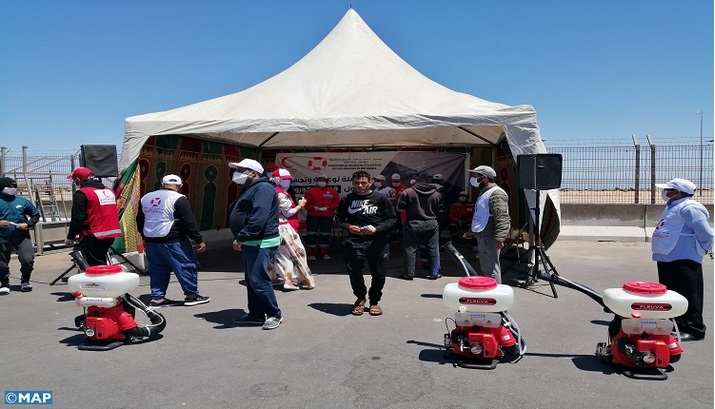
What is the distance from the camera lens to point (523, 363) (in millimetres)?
4500

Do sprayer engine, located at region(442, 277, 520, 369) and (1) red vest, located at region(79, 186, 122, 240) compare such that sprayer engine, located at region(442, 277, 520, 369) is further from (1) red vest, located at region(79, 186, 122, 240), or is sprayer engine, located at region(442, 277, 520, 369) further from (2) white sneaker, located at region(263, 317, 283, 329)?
(1) red vest, located at region(79, 186, 122, 240)

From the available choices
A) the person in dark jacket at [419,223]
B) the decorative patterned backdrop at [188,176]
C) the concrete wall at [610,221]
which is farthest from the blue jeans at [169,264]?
the concrete wall at [610,221]

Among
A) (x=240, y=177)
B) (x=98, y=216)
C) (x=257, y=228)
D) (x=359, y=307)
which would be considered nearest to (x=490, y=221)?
(x=359, y=307)

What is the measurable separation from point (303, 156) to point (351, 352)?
339 inches

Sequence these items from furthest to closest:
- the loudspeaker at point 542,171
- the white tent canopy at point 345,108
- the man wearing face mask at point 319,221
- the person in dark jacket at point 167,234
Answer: the man wearing face mask at point 319,221
the white tent canopy at point 345,108
the loudspeaker at point 542,171
the person in dark jacket at point 167,234

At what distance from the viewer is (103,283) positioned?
4742mm

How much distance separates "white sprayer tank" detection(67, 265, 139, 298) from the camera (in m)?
4.75

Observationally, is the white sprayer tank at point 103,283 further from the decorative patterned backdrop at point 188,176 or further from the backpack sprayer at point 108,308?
the decorative patterned backdrop at point 188,176

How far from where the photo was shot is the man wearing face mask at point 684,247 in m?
4.94

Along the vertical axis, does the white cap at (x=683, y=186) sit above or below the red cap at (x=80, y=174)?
below

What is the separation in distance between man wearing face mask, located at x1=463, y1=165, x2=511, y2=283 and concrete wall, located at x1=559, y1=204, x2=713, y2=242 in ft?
25.8

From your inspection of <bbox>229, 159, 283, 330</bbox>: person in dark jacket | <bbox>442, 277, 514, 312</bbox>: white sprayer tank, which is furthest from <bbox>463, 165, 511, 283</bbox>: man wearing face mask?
<bbox>229, 159, 283, 330</bbox>: person in dark jacket

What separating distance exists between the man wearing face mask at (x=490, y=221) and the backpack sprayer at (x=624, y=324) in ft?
5.82

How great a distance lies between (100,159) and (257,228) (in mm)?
4254
